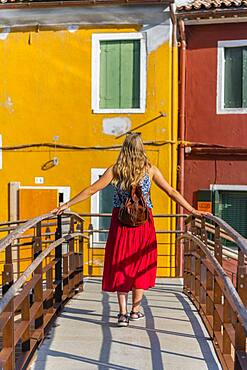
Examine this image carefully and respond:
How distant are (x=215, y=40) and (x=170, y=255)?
4.59 metres

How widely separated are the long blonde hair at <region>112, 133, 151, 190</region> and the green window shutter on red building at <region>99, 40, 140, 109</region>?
24.2ft

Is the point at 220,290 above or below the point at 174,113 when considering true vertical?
below

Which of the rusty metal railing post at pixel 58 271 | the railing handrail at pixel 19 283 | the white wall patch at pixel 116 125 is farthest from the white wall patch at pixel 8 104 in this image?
the railing handrail at pixel 19 283

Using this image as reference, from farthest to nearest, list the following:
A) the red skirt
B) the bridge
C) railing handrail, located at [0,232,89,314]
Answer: the red skirt
the bridge
railing handrail, located at [0,232,89,314]

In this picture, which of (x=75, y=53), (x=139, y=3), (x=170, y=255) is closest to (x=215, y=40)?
(x=139, y=3)

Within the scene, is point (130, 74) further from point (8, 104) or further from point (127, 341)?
point (127, 341)

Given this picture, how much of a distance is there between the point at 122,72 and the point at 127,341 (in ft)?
27.1

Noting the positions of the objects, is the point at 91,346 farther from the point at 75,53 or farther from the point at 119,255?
the point at 75,53

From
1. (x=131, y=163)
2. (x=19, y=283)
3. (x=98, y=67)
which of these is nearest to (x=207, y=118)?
(x=98, y=67)

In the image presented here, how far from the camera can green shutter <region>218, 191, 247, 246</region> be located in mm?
12211

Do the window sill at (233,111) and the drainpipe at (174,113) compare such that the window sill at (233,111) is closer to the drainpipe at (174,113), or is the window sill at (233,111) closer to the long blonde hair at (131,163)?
the drainpipe at (174,113)

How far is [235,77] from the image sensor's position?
39.5 feet

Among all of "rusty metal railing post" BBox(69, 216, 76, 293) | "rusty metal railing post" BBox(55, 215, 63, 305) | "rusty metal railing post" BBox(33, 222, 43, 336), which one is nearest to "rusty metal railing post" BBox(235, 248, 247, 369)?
"rusty metal railing post" BBox(33, 222, 43, 336)

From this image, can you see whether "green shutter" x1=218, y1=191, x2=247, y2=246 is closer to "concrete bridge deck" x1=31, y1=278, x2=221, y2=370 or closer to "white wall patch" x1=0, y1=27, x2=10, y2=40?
"white wall patch" x1=0, y1=27, x2=10, y2=40
